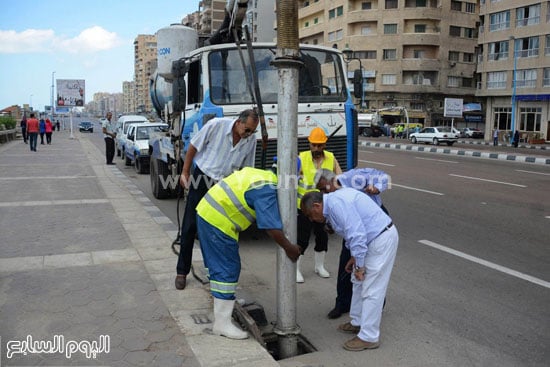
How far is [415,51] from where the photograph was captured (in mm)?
60062

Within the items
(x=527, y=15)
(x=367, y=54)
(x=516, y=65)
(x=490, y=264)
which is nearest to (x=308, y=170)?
(x=490, y=264)

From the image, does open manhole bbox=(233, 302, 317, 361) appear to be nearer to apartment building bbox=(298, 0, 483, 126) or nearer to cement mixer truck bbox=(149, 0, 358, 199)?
cement mixer truck bbox=(149, 0, 358, 199)

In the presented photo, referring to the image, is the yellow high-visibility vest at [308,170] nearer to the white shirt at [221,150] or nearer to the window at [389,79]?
the white shirt at [221,150]

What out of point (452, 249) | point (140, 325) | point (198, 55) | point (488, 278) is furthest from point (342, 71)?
point (140, 325)

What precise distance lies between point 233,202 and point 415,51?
60.9 m

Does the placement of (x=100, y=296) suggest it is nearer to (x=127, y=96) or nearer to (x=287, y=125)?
(x=287, y=125)

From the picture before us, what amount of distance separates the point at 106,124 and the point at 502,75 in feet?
141

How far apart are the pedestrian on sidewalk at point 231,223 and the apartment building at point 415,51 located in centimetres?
5599

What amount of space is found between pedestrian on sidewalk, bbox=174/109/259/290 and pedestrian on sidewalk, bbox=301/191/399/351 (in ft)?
5.05

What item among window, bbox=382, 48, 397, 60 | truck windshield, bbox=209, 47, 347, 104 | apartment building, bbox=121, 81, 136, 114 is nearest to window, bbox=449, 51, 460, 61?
window, bbox=382, 48, 397, 60

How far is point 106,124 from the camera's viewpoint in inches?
711

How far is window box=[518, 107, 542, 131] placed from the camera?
4531 cm

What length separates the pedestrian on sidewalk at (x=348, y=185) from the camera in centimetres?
432

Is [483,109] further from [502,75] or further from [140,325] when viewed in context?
[140,325]
